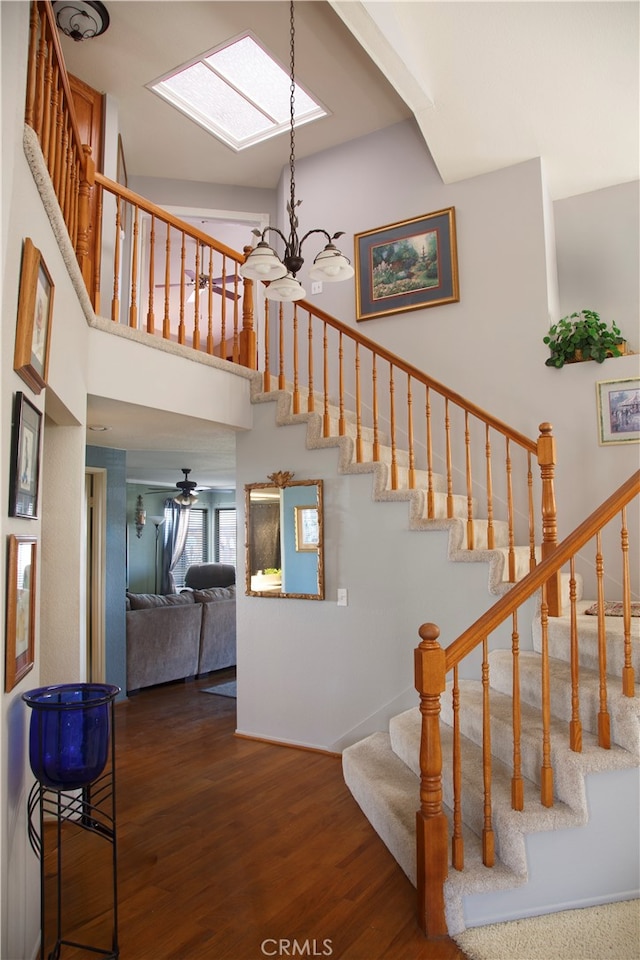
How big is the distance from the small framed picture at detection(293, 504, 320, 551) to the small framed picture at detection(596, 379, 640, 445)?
6.79ft

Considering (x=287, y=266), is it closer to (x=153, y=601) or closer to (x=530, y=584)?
(x=530, y=584)

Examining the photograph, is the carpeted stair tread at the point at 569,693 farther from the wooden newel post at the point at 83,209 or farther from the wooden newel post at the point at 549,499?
the wooden newel post at the point at 83,209

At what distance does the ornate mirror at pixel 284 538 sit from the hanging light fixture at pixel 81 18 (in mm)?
3343

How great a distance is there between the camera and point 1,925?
175 cm

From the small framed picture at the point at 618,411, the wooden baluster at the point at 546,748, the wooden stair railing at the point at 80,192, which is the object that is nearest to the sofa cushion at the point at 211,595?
the wooden stair railing at the point at 80,192

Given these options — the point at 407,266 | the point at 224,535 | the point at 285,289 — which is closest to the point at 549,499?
the point at 285,289

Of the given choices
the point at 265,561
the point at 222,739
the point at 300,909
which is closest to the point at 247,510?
the point at 265,561

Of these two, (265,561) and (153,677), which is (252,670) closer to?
(265,561)

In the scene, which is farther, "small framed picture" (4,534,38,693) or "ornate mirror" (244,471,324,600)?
"ornate mirror" (244,471,324,600)

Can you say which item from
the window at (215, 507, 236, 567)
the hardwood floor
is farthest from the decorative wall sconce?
the hardwood floor

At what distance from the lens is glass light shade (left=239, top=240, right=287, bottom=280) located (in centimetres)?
339

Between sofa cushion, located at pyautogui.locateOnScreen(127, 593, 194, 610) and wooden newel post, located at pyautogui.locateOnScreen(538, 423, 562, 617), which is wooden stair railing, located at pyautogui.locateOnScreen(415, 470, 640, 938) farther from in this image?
sofa cushion, located at pyautogui.locateOnScreen(127, 593, 194, 610)

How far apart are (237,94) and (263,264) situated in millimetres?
2736

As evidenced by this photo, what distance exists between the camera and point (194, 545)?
1177 cm
